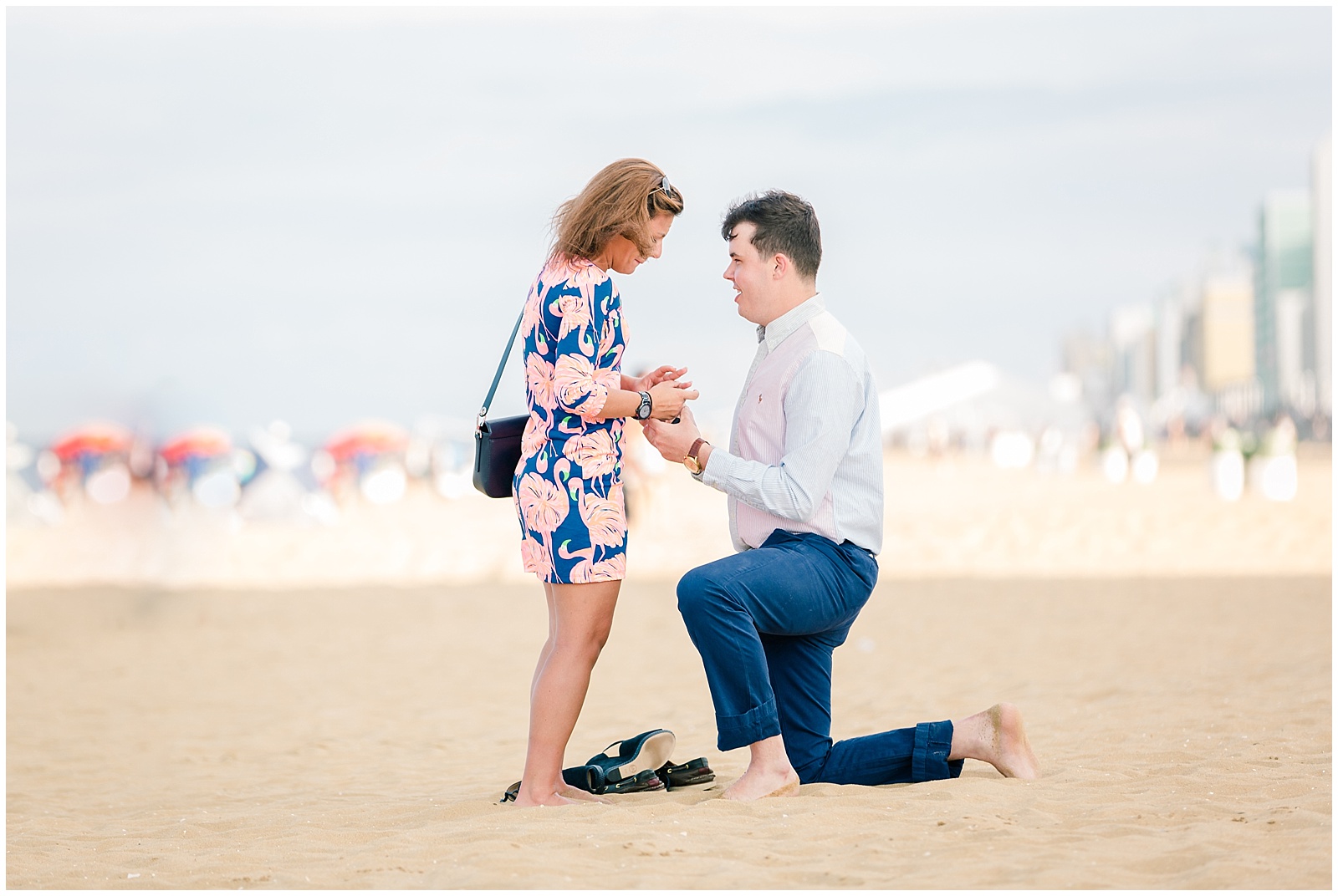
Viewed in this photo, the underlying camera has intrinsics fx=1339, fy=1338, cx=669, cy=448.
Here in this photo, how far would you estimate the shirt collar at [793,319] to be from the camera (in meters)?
3.77

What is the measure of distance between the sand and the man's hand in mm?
958

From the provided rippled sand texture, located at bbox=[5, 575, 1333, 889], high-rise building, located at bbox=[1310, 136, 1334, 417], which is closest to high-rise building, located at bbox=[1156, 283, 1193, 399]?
high-rise building, located at bbox=[1310, 136, 1334, 417]

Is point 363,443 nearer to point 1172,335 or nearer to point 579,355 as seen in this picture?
point 579,355

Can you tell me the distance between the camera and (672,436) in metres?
3.63

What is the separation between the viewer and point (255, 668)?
8.75 m

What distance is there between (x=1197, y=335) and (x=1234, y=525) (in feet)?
364

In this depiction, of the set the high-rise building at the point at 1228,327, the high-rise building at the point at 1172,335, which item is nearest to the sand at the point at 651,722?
the high-rise building at the point at 1228,327

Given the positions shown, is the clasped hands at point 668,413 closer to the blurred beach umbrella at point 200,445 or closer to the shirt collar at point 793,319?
the shirt collar at point 793,319

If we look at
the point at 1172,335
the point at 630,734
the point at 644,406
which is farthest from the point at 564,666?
the point at 1172,335

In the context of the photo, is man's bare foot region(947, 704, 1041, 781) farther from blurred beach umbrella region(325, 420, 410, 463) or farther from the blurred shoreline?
blurred beach umbrella region(325, 420, 410, 463)

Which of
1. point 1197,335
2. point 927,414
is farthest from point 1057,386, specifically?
point 1197,335

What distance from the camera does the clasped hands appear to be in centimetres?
362

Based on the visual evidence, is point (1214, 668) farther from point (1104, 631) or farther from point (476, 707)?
point (476, 707)

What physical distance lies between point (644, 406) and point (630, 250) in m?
0.45
